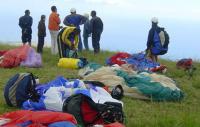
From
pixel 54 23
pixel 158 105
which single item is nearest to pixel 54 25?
pixel 54 23

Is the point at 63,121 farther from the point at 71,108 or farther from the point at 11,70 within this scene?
the point at 11,70

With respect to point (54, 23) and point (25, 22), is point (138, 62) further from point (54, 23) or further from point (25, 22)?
point (25, 22)

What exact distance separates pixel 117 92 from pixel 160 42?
6.83m

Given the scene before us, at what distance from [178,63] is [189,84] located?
3.38 meters

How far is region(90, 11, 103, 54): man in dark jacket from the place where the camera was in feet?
66.0

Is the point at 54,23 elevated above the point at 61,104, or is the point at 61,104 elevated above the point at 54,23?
the point at 54,23

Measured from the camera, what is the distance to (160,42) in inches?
669

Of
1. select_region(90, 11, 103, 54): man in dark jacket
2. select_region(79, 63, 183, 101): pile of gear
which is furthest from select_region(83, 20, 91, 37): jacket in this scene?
select_region(79, 63, 183, 101): pile of gear

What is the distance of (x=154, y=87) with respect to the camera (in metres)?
11.3

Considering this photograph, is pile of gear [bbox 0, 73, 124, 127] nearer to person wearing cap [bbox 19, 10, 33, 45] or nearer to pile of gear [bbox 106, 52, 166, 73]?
pile of gear [bbox 106, 52, 166, 73]

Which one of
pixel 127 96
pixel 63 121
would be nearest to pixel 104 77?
pixel 127 96

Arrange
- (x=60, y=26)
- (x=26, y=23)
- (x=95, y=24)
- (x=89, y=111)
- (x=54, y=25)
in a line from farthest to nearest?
(x=26, y=23) < (x=95, y=24) < (x=54, y=25) < (x=60, y=26) < (x=89, y=111)

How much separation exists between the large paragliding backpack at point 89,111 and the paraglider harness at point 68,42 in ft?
28.0

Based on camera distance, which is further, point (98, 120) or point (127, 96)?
point (127, 96)
